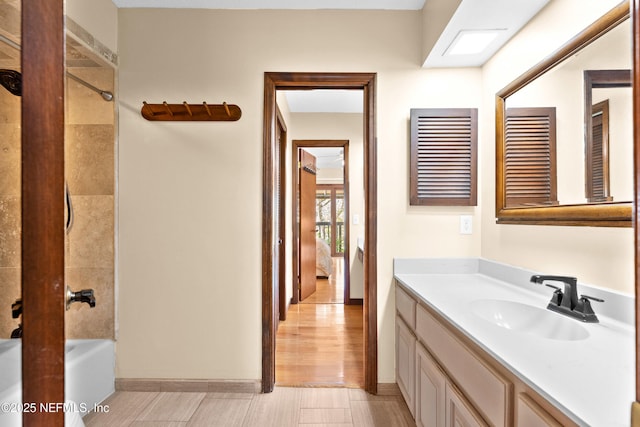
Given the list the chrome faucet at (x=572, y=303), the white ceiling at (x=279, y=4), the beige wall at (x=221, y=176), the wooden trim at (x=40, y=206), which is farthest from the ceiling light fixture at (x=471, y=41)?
the wooden trim at (x=40, y=206)

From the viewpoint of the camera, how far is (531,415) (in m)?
0.80

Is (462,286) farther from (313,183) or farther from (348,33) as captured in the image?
(313,183)

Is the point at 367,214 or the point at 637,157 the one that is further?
the point at 367,214

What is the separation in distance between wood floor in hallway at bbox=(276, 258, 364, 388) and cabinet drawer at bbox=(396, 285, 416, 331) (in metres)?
0.69

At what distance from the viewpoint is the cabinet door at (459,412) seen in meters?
1.09

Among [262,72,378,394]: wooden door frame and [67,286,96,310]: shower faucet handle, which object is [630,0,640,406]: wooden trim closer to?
[67,286,96,310]: shower faucet handle

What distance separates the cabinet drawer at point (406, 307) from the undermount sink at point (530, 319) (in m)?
0.41

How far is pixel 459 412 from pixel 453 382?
106 millimetres

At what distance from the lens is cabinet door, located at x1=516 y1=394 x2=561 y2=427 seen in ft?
2.44

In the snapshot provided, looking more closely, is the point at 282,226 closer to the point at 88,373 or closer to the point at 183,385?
the point at 183,385

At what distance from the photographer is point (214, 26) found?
7.43 ft

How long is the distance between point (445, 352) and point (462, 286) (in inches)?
22.8

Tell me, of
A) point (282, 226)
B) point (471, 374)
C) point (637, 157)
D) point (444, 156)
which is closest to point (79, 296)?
point (637, 157)

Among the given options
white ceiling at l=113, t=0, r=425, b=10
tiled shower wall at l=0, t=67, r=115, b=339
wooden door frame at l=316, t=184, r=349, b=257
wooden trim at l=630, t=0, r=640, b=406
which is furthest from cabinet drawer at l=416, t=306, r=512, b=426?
wooden door frame at l=316, t=184, r=349, b=257
